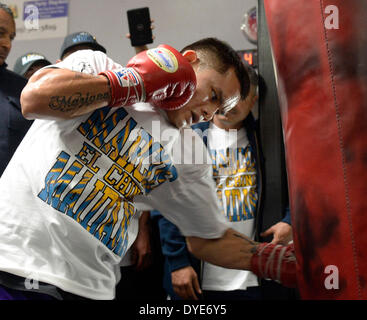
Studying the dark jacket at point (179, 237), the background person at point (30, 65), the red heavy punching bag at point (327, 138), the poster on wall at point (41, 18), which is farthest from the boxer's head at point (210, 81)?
the poster on wall at point (41, 18)

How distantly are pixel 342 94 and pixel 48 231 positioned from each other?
1.93 ft

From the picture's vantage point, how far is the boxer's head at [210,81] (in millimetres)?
958

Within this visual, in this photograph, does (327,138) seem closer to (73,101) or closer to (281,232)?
(73,101)

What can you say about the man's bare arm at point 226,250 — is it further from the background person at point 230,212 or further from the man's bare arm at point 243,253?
the background person at point 230,212

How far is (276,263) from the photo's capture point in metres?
1.00

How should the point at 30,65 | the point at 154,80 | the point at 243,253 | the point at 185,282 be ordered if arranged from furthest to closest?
the point at 30,65 → the point at 185,282 → the point at 243,253 → the point at 154,80

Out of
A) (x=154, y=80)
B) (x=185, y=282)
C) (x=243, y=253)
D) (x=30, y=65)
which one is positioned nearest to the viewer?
(x=154, y=80)

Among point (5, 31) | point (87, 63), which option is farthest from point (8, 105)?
point (87, 63)

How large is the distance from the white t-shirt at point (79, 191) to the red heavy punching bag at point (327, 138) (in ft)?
1.08

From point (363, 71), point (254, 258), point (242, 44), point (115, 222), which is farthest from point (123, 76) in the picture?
point (242, 44)

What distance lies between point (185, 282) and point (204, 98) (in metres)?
0.66

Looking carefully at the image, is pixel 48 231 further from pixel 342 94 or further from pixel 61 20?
pixel 61 20

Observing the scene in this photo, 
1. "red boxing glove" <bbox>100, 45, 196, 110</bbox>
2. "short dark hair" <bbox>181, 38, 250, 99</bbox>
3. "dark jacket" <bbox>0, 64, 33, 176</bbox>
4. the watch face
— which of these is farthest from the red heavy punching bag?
the watch face

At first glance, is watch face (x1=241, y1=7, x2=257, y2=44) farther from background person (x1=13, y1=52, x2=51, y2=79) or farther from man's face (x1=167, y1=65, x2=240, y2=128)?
man's face (x1=167, y1=65, x2=240, y2=128)
